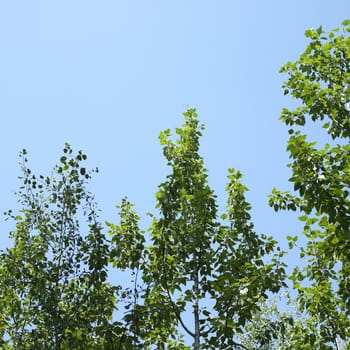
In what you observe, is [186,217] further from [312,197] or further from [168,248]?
[312,197]

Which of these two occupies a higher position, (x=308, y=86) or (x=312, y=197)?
(x=308, y=86)

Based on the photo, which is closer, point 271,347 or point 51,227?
point 51,227

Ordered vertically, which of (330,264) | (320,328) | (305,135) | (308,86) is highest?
(308,86)

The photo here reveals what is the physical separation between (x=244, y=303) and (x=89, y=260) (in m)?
3.62

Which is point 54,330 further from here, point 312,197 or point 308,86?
point 308,86

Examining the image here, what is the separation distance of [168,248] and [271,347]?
18081 mm

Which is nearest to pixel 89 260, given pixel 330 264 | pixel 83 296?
pixel 83 296

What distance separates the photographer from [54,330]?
32.6ft

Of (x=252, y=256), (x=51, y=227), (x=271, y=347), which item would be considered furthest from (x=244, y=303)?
(x=271, y=347)

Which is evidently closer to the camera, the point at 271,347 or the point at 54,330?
the point at 54,330

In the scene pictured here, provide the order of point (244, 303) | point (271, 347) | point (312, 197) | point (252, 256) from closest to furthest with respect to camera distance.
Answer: point (312, 197) < point (244, 303) < point (252, 256) < point (271, 347)

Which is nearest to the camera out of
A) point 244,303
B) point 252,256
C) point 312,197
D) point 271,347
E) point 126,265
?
point 312,197

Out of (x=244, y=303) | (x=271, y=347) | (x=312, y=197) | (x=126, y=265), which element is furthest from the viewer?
(x=271, y=347)

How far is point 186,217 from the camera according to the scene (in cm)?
1048
